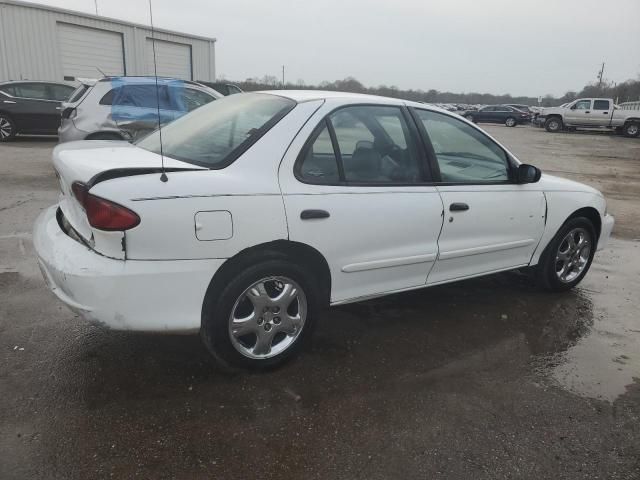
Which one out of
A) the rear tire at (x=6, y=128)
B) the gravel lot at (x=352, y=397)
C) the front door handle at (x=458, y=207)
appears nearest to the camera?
the gravel lot at (x=352, y=397)

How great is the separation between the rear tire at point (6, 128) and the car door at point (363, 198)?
12.6m

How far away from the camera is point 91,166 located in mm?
2715

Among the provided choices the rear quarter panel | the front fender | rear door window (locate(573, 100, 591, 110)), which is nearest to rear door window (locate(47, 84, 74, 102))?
the rear quarter panel

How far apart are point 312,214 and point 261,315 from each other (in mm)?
637

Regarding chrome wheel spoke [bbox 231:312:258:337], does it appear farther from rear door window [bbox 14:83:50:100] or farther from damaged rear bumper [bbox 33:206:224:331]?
rear door window [bbox 14:83:50:100]

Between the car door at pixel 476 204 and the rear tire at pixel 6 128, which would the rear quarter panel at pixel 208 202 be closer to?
the car door at pixel 476 204

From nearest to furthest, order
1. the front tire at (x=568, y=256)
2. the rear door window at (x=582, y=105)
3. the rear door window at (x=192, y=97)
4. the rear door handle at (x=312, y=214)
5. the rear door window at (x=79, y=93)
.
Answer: the rear door handle at (x=312, y=214)
the front tire at (x=568, y=256)
the rear door window at (x=79, y=93)
the rear door window at (x=192, y=97)
the rear door window at (x=582, y=105)

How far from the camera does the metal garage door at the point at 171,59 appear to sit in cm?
2217

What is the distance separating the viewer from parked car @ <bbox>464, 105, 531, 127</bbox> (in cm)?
3603

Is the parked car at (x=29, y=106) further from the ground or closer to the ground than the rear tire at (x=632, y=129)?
further from the ground

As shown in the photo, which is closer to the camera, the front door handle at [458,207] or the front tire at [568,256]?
the front door handle at [458,207]

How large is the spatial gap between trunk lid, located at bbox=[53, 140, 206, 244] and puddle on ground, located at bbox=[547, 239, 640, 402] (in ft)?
8.53

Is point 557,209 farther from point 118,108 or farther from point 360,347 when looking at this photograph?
point 118,108

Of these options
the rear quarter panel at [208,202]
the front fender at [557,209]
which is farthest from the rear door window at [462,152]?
the rear quarter panel at [208,202]
